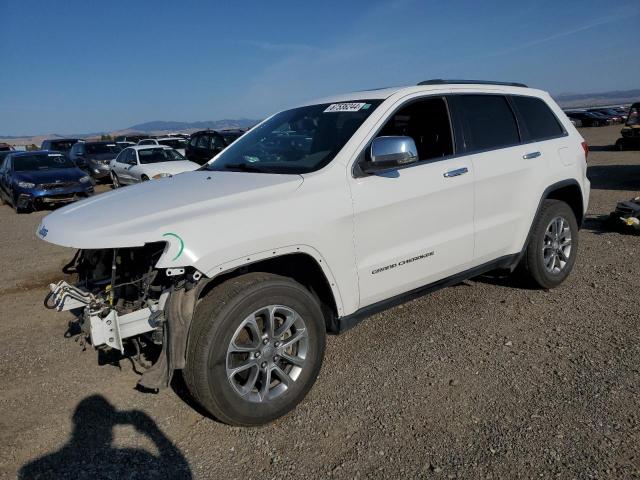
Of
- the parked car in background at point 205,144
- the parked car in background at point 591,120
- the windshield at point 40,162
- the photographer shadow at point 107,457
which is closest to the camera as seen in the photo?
the photographer shadow at point 107,457

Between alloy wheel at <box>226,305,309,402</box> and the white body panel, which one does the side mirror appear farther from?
alloy wheel at <box>226,305,309,402</box>

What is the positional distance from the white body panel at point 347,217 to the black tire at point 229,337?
0.17 metres

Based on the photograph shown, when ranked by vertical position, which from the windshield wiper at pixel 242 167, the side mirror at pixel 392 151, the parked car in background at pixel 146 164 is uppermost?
the side mirror at pixel 392 151

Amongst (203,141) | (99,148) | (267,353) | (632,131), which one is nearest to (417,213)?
(267,353)

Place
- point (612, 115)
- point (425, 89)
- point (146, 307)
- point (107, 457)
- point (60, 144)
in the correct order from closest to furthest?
point (107, 457) < point (146, 307) < point (425, 89) < point (60, 144) < point (612, 115)

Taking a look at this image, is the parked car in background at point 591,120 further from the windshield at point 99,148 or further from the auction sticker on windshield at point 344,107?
the auction sticker on windshield at point 344,107

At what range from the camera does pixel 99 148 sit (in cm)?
2109

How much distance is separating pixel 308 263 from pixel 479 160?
1.71 metres

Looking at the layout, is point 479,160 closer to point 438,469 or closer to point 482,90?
point 482,90

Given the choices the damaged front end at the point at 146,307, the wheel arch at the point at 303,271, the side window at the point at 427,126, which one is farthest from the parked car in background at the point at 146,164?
the wheel arch at the point at 303,271

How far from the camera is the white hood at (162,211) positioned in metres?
2.62

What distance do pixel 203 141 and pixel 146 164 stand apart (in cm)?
307

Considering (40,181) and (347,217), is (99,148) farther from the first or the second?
(347,217)

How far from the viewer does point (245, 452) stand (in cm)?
275
